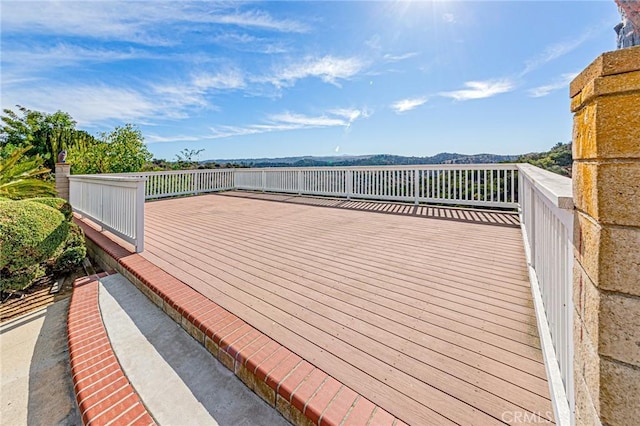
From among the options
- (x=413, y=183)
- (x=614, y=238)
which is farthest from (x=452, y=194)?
(x=614, y=238)

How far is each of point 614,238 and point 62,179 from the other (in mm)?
9002

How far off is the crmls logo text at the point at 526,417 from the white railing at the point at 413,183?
4.95 metres

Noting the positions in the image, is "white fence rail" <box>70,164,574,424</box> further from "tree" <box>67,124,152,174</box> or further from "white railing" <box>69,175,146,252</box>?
"tree" <box>67,124,152,174</box>

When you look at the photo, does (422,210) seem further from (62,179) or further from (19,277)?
(62,179)

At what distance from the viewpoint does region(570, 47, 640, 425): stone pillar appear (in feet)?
1.94

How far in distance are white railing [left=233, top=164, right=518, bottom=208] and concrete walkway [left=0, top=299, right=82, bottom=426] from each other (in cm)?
617

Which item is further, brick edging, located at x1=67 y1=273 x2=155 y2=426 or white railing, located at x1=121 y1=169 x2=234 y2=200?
white railing, located at x1=121 y1=169 x2=234 y2=200

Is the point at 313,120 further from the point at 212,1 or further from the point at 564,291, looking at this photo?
the point at 564,291

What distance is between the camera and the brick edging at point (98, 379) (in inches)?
59.0

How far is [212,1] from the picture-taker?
265 inches

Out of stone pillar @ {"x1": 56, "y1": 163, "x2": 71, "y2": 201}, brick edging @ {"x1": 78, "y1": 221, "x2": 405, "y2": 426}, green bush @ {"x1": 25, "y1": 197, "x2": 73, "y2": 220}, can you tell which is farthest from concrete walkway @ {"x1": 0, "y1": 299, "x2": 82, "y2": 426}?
stone pillar @ {"x1": 56, "y1": 163, "x2": 71, "y2": 201}

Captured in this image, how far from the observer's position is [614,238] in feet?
2.02

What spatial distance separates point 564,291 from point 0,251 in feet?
16.3

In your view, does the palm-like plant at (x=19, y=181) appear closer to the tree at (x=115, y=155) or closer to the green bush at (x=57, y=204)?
the green bush at (x=57, y=204)
